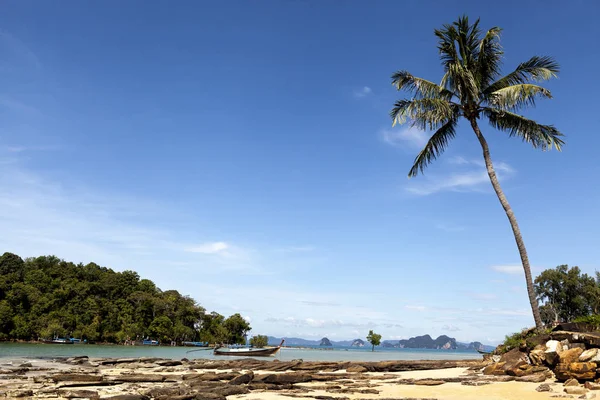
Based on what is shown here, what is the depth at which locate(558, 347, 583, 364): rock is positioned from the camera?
1281 centimetres

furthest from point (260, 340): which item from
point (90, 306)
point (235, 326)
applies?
point (90, 306)

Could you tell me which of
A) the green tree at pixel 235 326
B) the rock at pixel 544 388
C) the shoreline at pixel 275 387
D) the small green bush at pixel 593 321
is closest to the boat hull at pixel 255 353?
the shoreline at pixel 275 387

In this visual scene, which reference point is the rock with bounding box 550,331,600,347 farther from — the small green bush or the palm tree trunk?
the palm tree trunk

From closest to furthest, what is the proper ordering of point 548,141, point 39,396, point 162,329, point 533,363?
point 39,396 → point 533,363 → point 548,141 → point 162,329

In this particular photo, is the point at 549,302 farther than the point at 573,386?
Yes

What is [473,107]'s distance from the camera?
71.4ft

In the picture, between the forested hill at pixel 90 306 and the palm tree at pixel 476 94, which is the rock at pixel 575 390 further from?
the forested hill at pixel 90 306

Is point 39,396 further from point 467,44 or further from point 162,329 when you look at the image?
point 162,329

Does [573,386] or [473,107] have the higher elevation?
[473,107]

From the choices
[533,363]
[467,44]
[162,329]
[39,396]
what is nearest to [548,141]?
[467,44]

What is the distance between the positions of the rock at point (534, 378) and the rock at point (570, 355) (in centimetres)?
79

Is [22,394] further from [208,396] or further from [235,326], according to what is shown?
[235,326]

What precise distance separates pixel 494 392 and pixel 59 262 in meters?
108

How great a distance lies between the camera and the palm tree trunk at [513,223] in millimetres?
18406
